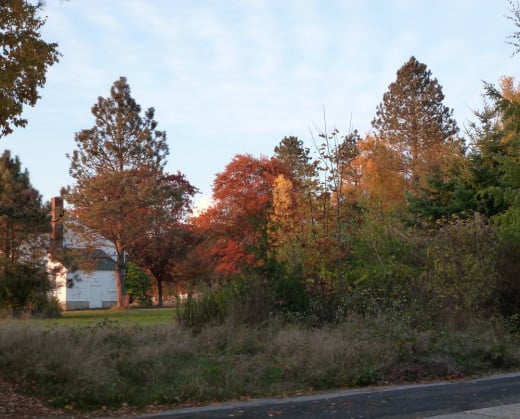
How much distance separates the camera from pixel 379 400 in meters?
10.1

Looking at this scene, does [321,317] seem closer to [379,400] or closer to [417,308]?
[417,308]

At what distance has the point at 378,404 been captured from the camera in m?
9.74

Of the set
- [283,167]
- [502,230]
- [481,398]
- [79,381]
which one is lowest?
[481,398]

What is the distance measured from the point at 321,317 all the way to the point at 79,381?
289 inches

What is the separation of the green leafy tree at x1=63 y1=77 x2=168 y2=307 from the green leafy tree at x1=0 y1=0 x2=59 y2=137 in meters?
30.5

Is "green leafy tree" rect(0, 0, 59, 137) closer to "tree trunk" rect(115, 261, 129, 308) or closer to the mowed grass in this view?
the mowed grass

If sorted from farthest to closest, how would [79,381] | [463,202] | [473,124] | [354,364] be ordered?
[473,124] → [463,202] → [354,364] → [79,381]

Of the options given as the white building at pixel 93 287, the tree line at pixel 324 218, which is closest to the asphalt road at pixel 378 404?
the tree line at pixel 324 218

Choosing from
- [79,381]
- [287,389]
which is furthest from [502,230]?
[79,381]

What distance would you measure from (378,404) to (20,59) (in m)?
8.72

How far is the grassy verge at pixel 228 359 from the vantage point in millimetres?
10617

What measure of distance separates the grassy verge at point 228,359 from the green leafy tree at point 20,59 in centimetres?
436

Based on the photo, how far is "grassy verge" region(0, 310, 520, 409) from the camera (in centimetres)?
1062

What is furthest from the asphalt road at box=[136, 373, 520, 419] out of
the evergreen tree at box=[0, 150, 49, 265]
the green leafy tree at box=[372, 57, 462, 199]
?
the green leafy tree at box=[372, 57, 462, 199]
